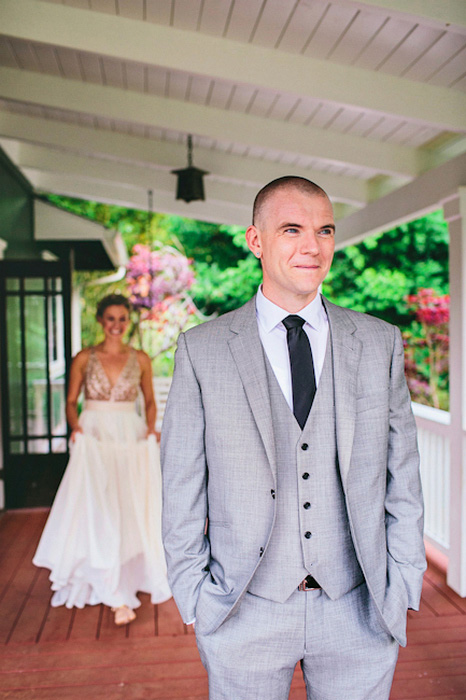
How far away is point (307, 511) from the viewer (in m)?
1.41

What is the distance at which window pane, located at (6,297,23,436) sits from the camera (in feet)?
18.2

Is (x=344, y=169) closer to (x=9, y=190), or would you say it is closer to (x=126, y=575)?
(x=9, y=190)

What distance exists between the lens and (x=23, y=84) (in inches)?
150

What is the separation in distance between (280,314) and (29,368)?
15.9 ft

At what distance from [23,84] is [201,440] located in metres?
3.31

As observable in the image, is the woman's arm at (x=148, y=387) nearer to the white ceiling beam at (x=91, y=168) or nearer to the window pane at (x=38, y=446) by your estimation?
the window pane at (x=38, y=446)

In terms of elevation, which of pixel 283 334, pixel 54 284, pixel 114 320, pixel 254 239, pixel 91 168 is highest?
pixel 91 168

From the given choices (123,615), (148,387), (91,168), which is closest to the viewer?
(123,615)

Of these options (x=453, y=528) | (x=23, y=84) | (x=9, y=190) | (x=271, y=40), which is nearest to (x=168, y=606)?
(x=453, y=528)

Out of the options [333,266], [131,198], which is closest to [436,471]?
[131,198]

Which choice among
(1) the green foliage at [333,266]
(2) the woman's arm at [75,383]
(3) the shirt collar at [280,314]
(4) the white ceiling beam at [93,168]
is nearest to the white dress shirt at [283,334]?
(3) the shirt collar at [280,314]

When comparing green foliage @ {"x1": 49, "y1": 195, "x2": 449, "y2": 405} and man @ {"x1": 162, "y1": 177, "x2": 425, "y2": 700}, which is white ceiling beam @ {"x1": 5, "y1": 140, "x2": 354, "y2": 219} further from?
man @ {"x1": 162, "y1": 177, "x2": 425, "y2": 700}

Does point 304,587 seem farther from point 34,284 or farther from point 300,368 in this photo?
point 34,284

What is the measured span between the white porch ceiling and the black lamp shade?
36 cm
